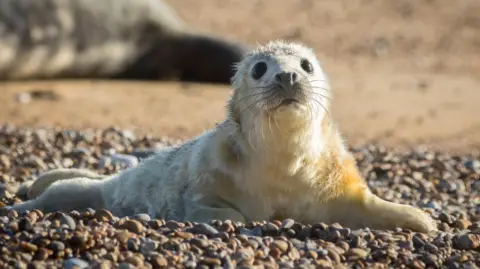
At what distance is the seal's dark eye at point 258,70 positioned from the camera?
4.88m

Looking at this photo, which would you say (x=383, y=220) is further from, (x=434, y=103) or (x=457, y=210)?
(x=434, y=103)

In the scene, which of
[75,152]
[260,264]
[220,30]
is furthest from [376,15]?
[260,264]

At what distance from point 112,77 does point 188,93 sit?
1389mm

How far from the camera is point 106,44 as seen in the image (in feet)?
38.9

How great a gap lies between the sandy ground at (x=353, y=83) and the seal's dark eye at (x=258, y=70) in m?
3.59

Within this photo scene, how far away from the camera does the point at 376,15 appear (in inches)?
607

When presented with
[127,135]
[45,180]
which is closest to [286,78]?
[45,180]

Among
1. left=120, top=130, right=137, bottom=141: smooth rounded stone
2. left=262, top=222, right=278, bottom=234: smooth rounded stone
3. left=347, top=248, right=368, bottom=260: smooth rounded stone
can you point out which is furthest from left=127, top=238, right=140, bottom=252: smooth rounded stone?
left=120, top=130, right=137, bottom=141: smooth rounded stone

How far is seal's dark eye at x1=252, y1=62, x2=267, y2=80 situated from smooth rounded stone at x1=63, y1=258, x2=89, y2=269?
136 centimetres

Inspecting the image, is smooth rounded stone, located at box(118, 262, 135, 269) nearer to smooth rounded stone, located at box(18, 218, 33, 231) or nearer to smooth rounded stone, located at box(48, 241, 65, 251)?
smooth rounded stone, located at box(48, 241, 65, 251)

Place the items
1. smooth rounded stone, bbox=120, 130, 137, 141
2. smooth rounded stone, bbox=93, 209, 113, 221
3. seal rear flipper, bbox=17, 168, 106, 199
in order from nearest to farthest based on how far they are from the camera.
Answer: smooth rounded stone, bbox=93, 209, 113, 221 → seal rear flipper, bbox=17, 168, 106, 199 → smooth rounded stone, bbox=120, 130, 137, 141

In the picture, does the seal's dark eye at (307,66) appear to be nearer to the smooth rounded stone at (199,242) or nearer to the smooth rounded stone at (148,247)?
the smooth rounded stone at (199,242)

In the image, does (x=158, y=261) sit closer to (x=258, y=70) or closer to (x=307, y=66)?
(x=258, y=70)

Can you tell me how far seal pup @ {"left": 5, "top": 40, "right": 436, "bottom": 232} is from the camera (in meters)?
4.73
